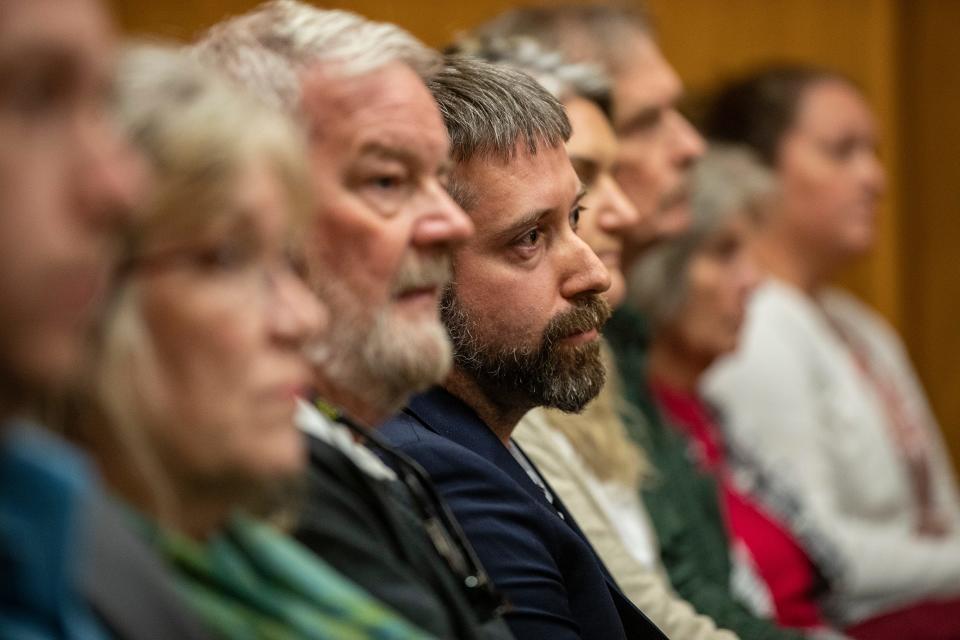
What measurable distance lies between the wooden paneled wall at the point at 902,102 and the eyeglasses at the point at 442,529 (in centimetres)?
278

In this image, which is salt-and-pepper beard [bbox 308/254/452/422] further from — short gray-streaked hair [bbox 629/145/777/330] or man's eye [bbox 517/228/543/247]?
short gray-streaked hair [bbox 629/145/777/330]

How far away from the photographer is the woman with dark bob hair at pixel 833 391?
2934mm

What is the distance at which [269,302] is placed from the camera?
1035 millimetres

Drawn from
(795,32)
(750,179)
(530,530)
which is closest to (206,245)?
(530,530)

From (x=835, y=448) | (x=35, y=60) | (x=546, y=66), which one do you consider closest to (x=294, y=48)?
(x=35, y=60)

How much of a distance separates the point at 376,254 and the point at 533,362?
0.37 metres

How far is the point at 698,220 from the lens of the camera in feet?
10.2

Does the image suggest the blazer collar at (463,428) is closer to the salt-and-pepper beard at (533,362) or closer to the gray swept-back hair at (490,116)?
the salt-and-pepper beard at (533,362)

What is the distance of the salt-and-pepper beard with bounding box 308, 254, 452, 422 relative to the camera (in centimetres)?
133

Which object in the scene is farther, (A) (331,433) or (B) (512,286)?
(B) (512,286)

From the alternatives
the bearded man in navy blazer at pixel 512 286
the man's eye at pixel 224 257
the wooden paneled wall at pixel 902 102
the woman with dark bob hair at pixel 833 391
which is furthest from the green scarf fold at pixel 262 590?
the wooden paneled wall at pixel 902 102

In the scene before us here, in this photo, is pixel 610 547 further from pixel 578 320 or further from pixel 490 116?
pixel 490 116

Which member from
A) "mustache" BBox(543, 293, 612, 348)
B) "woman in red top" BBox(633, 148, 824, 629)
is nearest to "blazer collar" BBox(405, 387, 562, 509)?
"mustache" BBox(543, 293, 612, 348)

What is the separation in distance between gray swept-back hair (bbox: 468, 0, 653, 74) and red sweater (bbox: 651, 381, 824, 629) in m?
0.72
